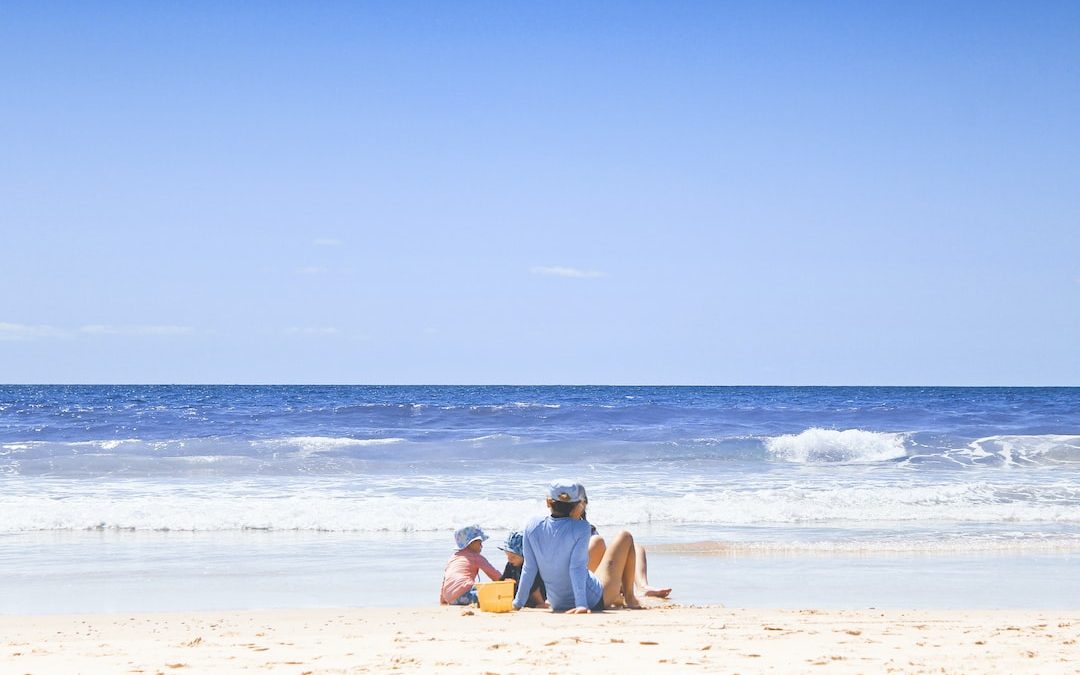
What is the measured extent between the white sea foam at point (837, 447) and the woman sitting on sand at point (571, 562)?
1482 centimetres

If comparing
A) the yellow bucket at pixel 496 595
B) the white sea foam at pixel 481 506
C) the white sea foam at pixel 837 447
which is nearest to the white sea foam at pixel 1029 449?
the white sea foam at pixel 837 447

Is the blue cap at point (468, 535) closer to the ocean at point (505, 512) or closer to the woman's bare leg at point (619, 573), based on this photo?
the ocean at point (505, 512)

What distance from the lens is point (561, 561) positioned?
23.7 ft

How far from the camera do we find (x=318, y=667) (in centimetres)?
517

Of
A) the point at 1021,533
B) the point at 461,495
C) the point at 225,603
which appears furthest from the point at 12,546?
the point at 1021,533

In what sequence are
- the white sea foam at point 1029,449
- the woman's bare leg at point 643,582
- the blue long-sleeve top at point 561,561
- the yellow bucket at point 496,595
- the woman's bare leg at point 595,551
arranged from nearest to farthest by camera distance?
the blue long-sleeve top at point 561,561, the yellow bucket at point 496,595, the woman's bare leg at point 643,582, the woman's bare leg at point 595,551, the white sea foam at point 1029,449

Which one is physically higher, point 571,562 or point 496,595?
point 571,562

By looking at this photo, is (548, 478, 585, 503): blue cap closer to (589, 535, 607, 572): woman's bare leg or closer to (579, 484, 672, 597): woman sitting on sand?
(579, 484, 672, 597): woman sitting on sand

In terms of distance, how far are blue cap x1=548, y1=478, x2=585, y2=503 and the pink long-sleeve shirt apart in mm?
957

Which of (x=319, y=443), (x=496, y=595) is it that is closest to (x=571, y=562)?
(x=496, y=595)

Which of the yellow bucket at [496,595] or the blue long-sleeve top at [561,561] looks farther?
the yellow bucket at [496,595]

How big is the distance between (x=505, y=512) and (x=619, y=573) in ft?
17.2

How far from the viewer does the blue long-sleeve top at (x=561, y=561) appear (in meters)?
7.15

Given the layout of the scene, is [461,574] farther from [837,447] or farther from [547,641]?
[837,447]
